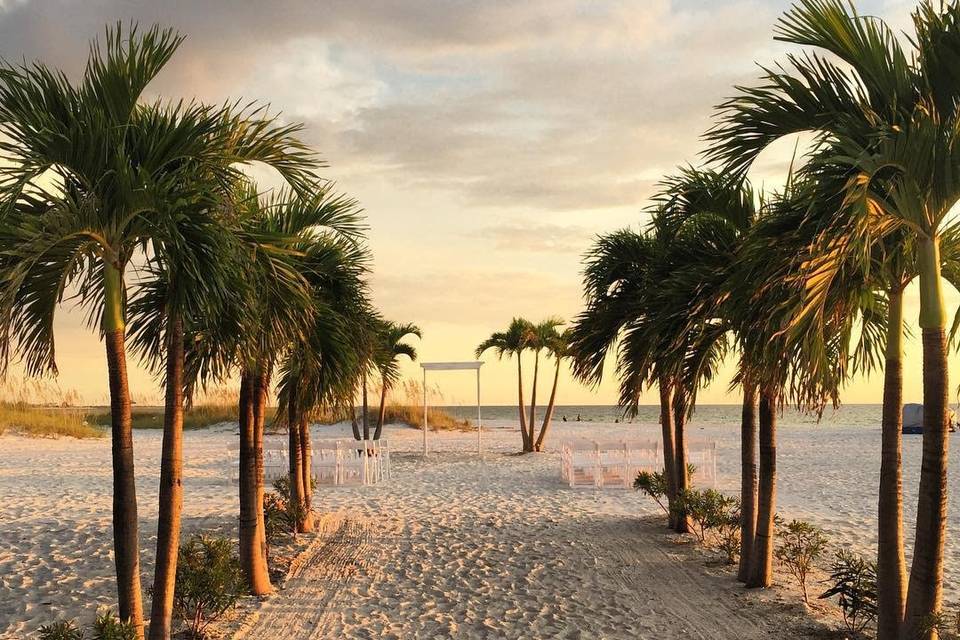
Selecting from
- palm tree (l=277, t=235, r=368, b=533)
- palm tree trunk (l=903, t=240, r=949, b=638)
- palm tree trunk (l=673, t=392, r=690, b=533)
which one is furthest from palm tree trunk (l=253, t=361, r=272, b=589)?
palm tree trunk (l=903, t=240, r=949, b=638)

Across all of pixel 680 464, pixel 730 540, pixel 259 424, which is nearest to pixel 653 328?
pixel 730 540

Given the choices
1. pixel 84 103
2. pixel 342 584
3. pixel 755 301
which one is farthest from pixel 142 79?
pixel 342 584

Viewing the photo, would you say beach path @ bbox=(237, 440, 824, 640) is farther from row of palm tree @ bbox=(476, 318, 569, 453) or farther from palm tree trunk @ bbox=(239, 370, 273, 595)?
row of palm tree @ bbox=(476, 318, 569, 453)

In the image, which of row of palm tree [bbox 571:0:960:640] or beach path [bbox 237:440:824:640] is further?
beach path [bbox 237:440:824:640]

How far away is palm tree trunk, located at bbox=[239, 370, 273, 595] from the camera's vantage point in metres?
8.16

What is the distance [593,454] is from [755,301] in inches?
435

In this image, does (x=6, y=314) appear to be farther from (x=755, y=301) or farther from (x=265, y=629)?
(x=755, y=301)

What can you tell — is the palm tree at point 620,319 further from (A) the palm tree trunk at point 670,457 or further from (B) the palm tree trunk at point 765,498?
(B) the palm tree trunk at point 765,498

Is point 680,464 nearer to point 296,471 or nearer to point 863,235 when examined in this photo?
point 296,471

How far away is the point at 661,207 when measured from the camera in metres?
8.14

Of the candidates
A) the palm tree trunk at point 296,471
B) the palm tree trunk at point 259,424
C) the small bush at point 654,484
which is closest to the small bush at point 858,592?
the palm tree trunk at point 259,424

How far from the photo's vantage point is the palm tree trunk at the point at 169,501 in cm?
578

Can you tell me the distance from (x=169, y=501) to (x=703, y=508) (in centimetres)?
725

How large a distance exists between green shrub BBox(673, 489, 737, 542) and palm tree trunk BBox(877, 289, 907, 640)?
4469mm
